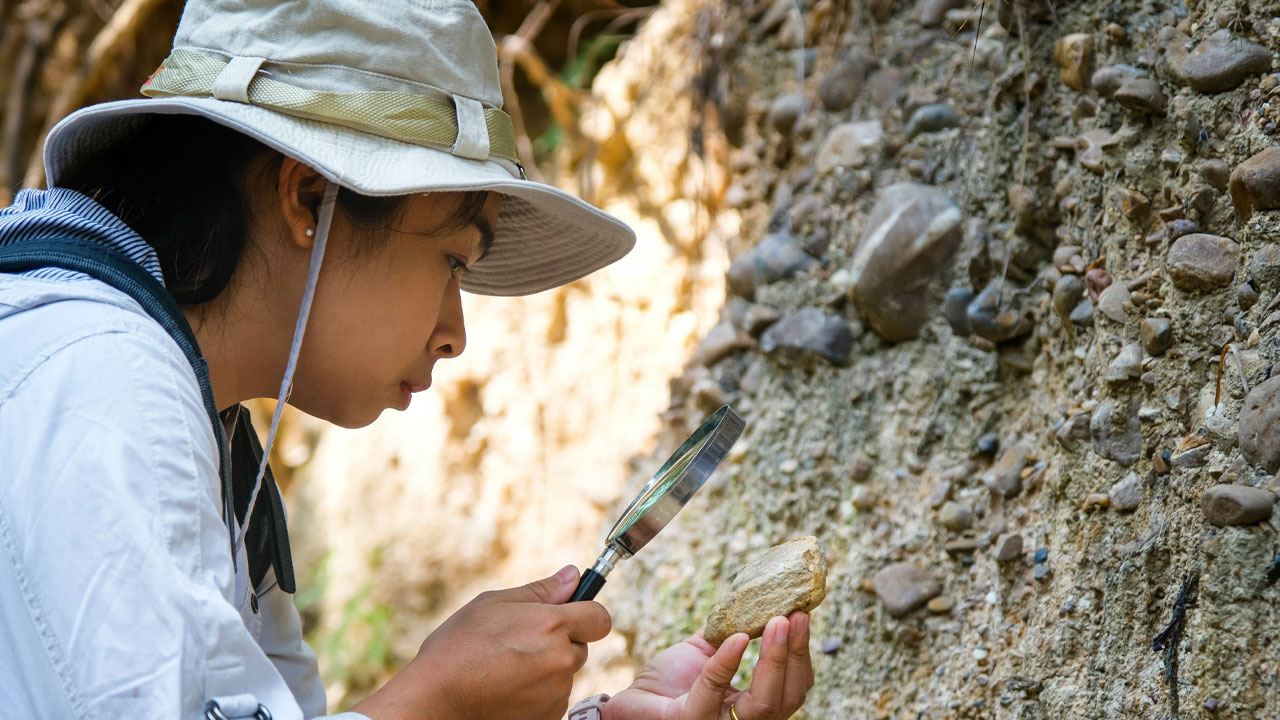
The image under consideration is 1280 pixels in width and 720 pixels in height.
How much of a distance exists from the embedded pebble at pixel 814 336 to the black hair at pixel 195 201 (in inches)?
42.0

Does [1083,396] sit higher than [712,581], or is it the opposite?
[1083,396]

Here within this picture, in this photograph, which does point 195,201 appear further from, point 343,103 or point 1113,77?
point 1113,77

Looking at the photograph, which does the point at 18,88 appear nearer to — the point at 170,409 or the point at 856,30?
the point at 856,30

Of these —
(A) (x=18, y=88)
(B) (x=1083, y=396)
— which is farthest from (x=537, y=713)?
(A) (x=18, y=88)

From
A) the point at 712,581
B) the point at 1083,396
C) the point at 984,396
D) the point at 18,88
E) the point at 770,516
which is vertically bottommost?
the point at 18,88

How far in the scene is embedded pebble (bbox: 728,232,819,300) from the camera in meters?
2.15

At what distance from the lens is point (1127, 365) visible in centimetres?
134

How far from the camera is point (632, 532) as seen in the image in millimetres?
1223

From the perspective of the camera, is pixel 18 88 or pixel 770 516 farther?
pixel 18 88

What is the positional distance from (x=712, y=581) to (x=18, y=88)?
13.5 ft

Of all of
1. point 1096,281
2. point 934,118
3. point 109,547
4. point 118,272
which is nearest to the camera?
point 109,547

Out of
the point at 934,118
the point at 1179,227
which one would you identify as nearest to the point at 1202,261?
the point at 1179,227

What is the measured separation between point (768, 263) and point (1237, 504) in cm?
123

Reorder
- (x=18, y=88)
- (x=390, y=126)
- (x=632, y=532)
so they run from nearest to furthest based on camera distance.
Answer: (x=390, y=126) < (x=632, y=532) < (x=18, y=88)
